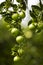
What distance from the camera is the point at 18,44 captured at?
139cm

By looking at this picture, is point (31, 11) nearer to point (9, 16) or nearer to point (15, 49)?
point (9, 16)

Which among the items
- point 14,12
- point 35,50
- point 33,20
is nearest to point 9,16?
point 14,12

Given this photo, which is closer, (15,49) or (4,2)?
(15,49)

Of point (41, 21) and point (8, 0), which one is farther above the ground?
point (8, 0)

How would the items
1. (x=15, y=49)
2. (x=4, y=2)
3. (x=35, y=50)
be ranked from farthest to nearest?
(x=35, y=50) < (x=4, y=2) < (x=15, y=49)

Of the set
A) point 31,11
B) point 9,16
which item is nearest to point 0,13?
point 9,16

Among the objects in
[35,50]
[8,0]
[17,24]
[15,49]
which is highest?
[35,50]

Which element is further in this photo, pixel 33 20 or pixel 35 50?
pixel 35 50

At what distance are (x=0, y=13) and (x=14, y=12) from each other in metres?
0.08

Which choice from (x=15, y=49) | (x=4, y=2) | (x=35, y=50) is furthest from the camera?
(x=35, y=50)

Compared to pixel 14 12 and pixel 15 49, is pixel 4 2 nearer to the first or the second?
pixel 14 12

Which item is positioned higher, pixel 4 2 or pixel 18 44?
pixel 4 2

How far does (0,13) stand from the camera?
1.45 meters

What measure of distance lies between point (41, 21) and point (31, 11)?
3.5 inches
